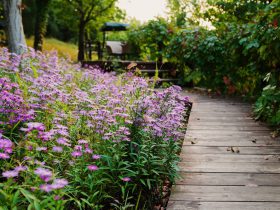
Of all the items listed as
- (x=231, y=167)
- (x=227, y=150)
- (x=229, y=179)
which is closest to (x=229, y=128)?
(x=227, y=150)

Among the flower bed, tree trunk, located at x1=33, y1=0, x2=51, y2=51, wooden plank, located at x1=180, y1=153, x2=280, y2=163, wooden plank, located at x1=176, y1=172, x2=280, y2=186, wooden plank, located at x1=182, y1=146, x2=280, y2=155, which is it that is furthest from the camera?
tree trunk, located at x1=33, y1=0, x2=51, y2=51

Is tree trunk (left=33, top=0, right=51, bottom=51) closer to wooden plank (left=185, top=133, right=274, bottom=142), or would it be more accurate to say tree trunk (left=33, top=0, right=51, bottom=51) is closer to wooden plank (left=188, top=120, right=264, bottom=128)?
wooden plank (left=188, top=120, right=264, bottom=128)

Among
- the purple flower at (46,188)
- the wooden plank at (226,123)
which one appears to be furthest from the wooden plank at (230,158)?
the purple flower at (46,188)

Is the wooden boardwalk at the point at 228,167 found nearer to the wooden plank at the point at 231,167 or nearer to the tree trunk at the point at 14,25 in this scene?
the wooden plank at the point at 231,167

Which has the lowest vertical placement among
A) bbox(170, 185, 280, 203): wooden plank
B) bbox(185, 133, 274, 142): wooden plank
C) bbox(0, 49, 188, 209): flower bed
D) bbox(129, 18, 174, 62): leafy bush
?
bbox(185, 133, 274, 142): wooden plank

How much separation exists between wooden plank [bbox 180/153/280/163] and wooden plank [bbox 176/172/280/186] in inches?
16.2

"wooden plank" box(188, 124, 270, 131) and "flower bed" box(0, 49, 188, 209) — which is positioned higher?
"flower bed" box(0, 49, 188, 209)

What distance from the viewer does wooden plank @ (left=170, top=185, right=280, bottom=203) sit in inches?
119

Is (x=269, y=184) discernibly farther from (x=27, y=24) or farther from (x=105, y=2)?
(x=27, y=24)

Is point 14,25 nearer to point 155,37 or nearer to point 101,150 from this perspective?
point 155,37

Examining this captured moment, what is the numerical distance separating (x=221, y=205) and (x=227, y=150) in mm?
1543

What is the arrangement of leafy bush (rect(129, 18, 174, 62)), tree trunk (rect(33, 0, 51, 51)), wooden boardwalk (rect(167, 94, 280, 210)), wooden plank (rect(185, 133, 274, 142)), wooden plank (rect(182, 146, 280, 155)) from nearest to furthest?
wooden boardwalk (rect(167, 94, 280, 210)), wooden plank (rect(182, 146, 280, 155)), wooden plank (rect(185, 133, 274, 142)), leafy bush (rect(129, 18, 174, 62)), tree trunk (rect(33, 0, 51, 51))

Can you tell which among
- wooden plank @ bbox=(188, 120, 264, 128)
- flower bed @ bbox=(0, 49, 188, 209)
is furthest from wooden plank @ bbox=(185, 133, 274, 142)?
flower bed @ bbox=(0, 49, 188, 209)

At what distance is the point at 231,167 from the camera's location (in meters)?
3.78
